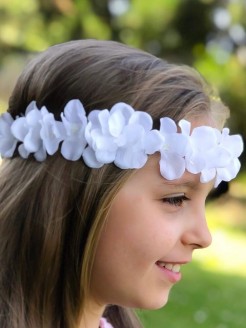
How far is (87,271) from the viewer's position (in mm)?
1546

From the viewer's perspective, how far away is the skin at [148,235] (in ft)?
4.94

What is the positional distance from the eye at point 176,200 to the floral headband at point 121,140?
0.05 meters

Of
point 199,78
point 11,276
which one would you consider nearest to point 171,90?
point 199,78

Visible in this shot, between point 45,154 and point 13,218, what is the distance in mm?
157

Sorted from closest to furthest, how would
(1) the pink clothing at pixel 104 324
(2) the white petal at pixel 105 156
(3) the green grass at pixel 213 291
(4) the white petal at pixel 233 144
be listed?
1. (2) the white petal at pixel 105 156
2. (4) the white petal at pixel 233 144
3. (1) the pink clothing at pixel 104 324
4. (3) the green grass at pixel 213 291

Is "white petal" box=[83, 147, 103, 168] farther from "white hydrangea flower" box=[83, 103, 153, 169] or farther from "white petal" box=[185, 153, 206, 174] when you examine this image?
"white petal" box=[185, 153, 206, 174]

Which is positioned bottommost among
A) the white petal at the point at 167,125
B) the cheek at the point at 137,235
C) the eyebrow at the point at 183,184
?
the cheek at the point at 137,235

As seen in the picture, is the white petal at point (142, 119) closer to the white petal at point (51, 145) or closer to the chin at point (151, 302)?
the white petal at point (51, 145)

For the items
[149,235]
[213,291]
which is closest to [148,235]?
[149,235]

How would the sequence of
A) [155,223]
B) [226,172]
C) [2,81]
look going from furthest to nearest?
[2,81] < [226,172] < [155,223]

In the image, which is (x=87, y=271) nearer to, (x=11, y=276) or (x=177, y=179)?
(x=11, y=276)

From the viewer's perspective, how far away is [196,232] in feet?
5.05

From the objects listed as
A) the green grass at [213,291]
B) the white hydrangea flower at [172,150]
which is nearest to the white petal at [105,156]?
the white hydrangea flower at [172,150]

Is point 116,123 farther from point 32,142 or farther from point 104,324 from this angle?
point 104,324
